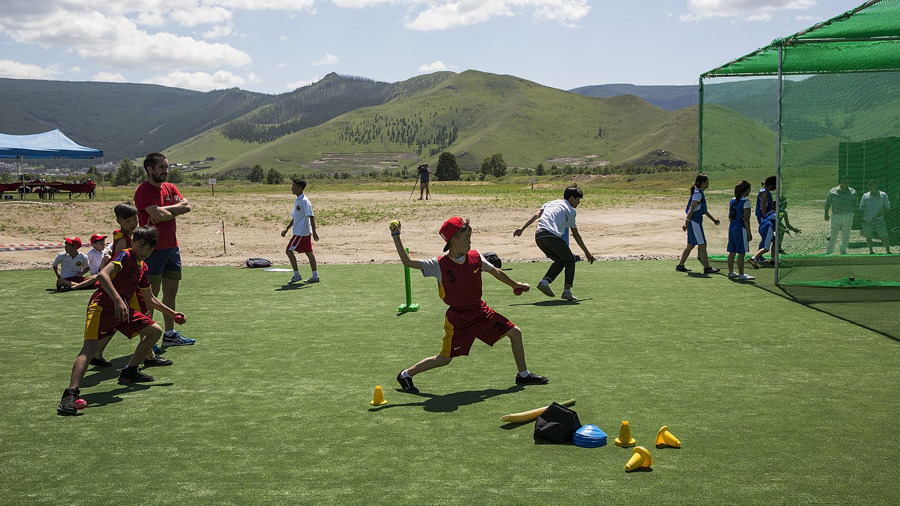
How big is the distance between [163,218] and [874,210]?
14725mm

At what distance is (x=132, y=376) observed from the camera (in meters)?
7.30

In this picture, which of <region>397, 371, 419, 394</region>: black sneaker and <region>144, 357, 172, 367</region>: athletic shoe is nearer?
<region>397, 371, 419, 394</region>: black sneaker

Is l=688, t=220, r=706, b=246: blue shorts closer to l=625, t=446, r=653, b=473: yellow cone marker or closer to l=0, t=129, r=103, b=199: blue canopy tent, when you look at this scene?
l=625, t=446, r=653, b=473: yellow cone marker

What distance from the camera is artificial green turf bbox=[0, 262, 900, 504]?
468 cm

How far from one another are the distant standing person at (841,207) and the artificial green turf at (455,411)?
5.46 m

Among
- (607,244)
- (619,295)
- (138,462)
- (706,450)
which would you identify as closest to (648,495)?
(706,450)

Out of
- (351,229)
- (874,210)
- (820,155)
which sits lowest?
(351,229)

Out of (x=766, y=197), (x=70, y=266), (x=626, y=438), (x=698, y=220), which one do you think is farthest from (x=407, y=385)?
(x=766, y=197)

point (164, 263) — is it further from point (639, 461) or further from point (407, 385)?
point (639, 461)

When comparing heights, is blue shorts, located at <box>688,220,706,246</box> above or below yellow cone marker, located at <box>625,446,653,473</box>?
above

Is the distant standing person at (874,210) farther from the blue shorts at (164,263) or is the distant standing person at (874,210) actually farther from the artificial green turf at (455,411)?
the blue shorts at (164,263)

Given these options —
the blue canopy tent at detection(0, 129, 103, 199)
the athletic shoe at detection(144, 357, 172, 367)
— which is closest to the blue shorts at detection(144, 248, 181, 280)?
the athletic shoe at detection(144, 357, 172, 367)

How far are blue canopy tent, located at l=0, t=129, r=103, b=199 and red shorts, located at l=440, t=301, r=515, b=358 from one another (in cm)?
4106

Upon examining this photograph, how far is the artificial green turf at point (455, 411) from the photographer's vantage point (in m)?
4.68
